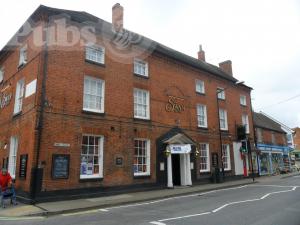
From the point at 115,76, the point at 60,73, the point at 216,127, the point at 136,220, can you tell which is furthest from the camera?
the point at 216,127

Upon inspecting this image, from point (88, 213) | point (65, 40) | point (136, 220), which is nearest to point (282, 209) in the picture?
point (136, 220)

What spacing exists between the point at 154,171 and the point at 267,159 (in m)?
19.8

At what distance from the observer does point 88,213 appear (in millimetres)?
10531

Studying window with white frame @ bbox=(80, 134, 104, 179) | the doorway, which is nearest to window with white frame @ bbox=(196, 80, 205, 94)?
the doorway

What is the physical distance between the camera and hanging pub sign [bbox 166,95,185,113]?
1971 centimetres

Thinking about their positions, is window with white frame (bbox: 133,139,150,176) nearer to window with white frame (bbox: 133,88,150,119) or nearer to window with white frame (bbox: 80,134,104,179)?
window with white frame (bbox: 133,88,150,119)

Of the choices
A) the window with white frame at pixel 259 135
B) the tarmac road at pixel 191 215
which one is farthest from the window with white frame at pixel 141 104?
the window with white frame at pixel 259 135

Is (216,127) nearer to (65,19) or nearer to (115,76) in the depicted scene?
(115,76)

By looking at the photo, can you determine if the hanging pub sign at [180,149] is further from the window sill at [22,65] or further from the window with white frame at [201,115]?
the window sill at [22,65]

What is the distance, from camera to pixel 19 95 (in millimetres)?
16266

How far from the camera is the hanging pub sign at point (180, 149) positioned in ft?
60.2

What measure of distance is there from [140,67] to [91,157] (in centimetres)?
718

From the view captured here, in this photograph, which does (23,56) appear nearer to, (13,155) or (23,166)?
(13,155)

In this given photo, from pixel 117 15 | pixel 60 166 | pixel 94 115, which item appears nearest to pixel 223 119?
pixel 117 15
